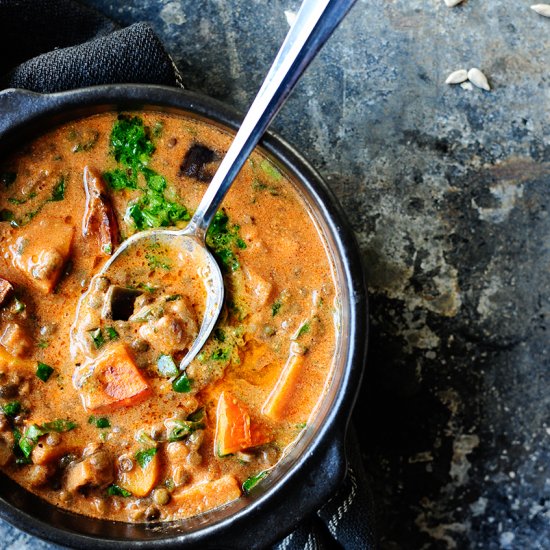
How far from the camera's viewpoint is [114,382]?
99.8 inches

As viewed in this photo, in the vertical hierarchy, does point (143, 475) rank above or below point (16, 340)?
below

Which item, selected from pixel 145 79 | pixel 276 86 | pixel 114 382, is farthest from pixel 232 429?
pixel 145 79

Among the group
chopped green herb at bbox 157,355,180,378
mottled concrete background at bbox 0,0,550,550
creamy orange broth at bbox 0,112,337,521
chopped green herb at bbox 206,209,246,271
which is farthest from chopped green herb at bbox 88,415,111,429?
mottled concrete background at bbox 0,0,550,550

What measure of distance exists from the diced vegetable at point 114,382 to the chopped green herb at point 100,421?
41 millimetres

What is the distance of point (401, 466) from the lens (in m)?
2.99

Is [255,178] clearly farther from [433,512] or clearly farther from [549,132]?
[433,512]

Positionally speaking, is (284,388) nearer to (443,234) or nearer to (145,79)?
(443,234)

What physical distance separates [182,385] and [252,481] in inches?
16.0

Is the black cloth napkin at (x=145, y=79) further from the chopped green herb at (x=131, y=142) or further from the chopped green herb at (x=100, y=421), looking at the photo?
the chopped green herb at (x=100, y=421)

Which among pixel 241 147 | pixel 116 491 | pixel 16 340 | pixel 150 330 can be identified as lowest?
pixel 116 491

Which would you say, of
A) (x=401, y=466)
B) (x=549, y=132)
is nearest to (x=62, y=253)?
(x=401, y=466)

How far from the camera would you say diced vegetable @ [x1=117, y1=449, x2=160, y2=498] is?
8.34 feet

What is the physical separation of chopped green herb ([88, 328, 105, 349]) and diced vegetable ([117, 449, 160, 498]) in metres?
0.39

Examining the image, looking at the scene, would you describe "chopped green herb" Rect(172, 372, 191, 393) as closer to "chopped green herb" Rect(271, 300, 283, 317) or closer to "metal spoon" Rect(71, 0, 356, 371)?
"metal spoon" Rect(71, 0, 356, 371)
